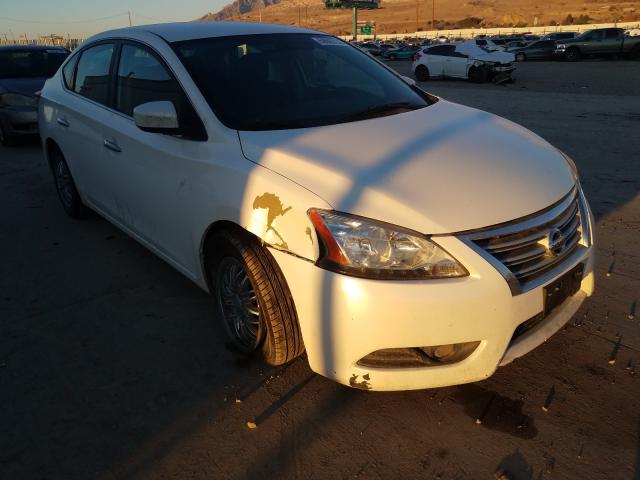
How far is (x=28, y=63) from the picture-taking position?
9.27 m

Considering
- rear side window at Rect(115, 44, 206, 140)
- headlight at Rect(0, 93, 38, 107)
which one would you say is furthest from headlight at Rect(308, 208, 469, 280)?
headlight at Rect(0, 93, 38, 107)

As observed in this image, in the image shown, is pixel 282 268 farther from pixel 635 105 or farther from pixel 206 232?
pixel 635 105

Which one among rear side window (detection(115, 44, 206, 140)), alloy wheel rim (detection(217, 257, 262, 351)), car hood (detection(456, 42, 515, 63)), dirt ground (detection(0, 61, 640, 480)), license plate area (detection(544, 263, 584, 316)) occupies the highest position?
car hood (detection(456, 42, 515, 63))

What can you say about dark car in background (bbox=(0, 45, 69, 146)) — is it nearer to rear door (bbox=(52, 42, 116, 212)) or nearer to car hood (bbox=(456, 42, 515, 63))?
rear door (bbox=(52, 42, 116, 212))

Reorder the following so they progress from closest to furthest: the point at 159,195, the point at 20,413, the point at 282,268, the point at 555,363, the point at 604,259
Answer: the point at 282,268 < the point at 20,413 < the point at 555,363 < the point at 159,195 < the point at 604,259

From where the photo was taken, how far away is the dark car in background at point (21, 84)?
27.7ft

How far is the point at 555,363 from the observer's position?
2668 mm

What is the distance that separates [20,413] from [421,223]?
6.61 feet

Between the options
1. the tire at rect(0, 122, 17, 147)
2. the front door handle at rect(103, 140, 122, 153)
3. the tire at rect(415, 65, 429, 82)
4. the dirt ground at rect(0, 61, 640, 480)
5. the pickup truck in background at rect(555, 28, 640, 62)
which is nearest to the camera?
the dirt ground at rect(0, 61, 640, 480)

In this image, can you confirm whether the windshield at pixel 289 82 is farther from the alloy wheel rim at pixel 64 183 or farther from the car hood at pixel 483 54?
the car hood at pixel 483 54

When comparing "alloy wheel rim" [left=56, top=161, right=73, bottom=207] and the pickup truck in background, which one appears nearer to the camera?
"alloy wheel rim" [left=56, top=161, right=73, bottom=207]

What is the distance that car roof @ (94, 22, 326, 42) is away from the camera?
10.9ft

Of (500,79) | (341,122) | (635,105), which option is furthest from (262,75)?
(500,79)

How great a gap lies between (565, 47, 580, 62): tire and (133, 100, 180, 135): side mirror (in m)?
30.2
